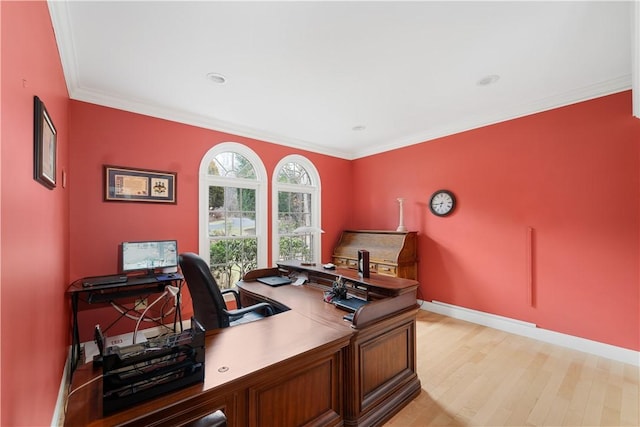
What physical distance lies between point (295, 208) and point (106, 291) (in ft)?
9.10

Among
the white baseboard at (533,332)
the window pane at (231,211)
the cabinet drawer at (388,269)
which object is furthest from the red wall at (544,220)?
the window pane at (231,211)

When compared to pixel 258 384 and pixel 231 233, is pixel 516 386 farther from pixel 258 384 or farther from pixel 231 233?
pixel 231 233

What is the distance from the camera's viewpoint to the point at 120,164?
3037 millimetres

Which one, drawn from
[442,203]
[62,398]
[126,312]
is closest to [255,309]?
[62,398]

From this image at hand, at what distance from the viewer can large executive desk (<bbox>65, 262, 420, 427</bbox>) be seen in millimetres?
1110

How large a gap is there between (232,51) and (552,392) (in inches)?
149

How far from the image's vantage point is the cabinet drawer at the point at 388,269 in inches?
156

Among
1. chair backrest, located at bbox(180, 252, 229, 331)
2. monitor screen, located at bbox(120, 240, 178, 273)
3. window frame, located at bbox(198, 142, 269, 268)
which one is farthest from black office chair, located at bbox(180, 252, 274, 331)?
window frame, located at bbox(198, 142, 269, 268)

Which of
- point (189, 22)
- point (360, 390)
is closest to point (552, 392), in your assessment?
point (360, 390)

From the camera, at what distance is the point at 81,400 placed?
3.53 feet

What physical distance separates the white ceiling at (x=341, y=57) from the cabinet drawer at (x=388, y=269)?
2.07 meters

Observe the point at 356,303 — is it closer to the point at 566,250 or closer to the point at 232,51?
the point at 232,51

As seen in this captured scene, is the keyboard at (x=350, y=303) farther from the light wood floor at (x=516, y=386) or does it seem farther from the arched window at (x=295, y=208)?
the arched window at (x=295, y=208)

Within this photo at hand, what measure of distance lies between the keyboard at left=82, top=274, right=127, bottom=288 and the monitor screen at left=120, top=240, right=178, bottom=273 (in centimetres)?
15
